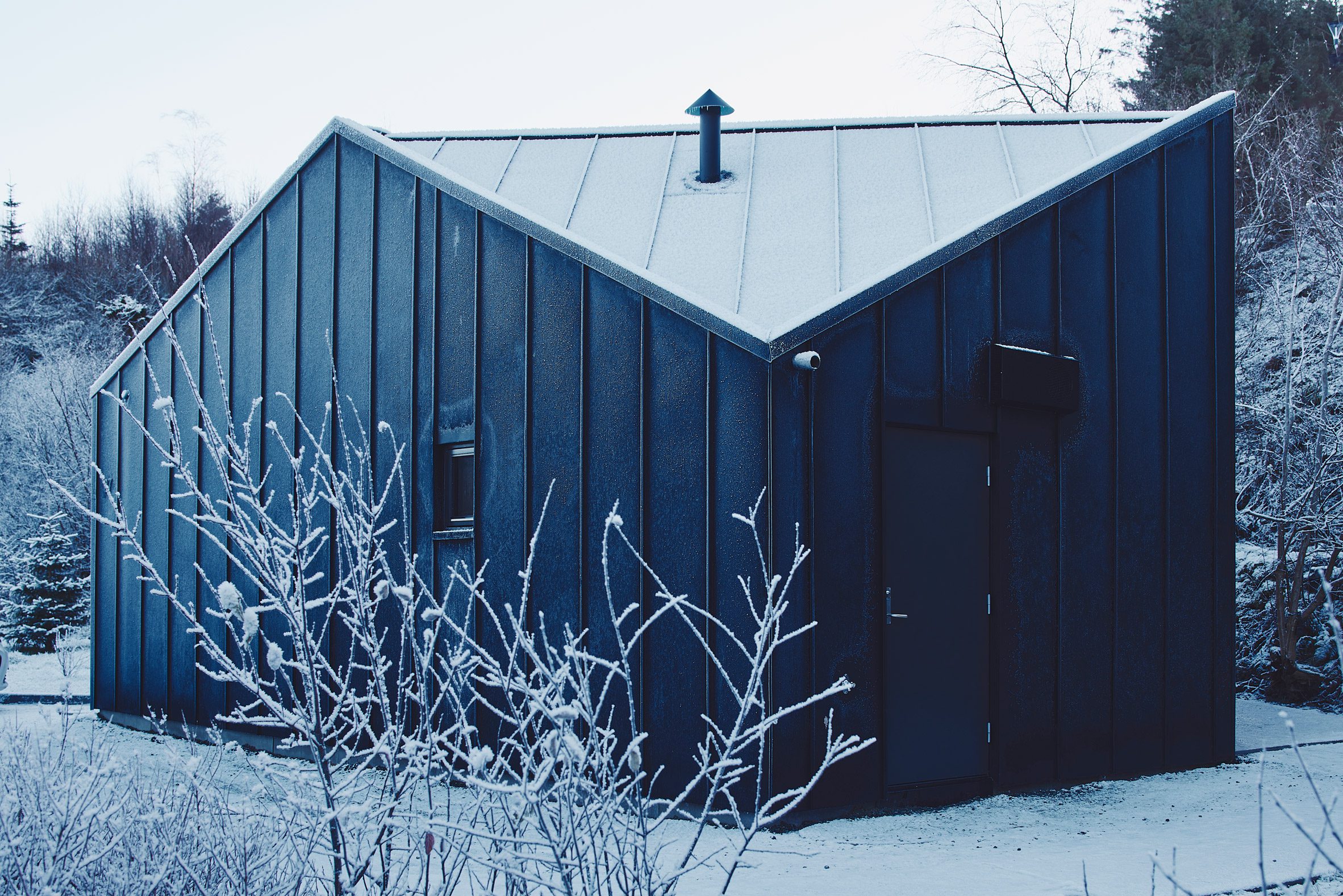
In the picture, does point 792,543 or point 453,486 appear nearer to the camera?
point 792,543

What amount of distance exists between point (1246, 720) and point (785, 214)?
5951mm

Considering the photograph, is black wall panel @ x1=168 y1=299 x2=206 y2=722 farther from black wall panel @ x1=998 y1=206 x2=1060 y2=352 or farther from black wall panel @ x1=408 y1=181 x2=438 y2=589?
black wall panel @ x1=998 y1=206 x2=1060 y2=352

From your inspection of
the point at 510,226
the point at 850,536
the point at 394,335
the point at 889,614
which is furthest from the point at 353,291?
the point at 889,614

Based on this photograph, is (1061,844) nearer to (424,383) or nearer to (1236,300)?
(424,383)

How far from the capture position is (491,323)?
7395 mm

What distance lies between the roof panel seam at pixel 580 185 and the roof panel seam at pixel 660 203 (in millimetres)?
642

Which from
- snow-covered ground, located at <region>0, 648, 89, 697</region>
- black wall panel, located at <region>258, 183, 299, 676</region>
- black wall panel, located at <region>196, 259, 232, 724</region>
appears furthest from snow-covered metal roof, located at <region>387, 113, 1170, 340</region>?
snow-covered ground, located at <region>0, 648, 89, 697</region>

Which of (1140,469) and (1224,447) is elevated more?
(1224,447)

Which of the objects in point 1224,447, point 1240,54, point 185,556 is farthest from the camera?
point 1240,54

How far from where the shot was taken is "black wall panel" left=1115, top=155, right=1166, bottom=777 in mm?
7246

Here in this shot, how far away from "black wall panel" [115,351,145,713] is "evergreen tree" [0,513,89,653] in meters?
7.07

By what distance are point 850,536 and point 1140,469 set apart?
8.58 ft

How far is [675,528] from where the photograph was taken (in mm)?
6281

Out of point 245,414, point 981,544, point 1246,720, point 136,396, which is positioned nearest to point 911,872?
point 981,544
